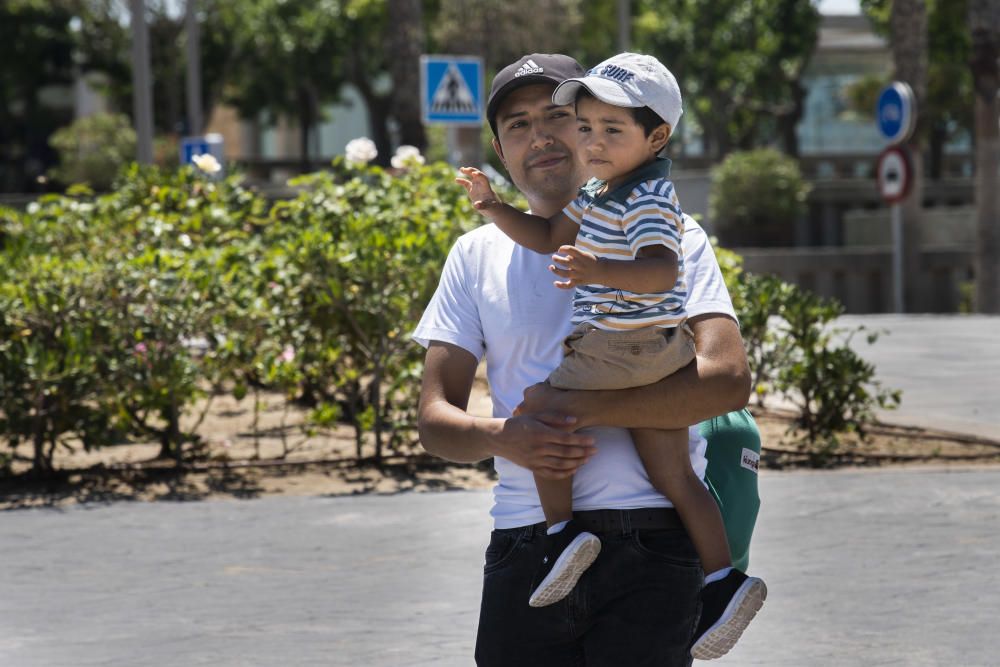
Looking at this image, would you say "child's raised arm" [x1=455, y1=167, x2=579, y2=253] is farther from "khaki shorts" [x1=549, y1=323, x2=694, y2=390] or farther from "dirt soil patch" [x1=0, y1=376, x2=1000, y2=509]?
"dirt soil patch" [x1=0, y1=376, x2=1000, y2=509]

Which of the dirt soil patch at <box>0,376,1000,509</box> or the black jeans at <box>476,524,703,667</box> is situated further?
the dirt soil patch at <box>0,376,1000,509</box>

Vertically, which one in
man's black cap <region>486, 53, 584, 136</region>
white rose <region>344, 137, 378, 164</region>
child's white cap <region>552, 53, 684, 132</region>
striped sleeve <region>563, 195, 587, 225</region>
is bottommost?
striped sleeve <region>563, 195, 587, 225</region>

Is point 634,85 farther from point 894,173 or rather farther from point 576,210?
point 894,173

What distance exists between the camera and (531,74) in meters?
3.13

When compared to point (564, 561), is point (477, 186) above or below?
above

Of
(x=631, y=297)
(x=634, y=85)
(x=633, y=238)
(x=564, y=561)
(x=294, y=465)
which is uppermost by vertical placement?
(x=634, y=85)

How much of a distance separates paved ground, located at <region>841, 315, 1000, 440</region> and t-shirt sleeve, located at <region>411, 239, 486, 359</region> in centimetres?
766

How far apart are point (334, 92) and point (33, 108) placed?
10.5 meters

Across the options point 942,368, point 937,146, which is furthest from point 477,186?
point 937,146

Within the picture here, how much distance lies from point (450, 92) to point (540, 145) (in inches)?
417

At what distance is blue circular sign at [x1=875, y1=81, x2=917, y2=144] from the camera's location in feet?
66.0

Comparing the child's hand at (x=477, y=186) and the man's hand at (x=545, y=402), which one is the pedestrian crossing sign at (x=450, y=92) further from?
the man's hand at (x=545, y=402)

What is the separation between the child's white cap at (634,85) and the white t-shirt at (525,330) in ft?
0.74

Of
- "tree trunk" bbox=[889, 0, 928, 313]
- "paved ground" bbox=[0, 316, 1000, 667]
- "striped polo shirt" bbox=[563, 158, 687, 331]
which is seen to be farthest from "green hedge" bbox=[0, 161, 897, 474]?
"tree trunk" bbox=[889, 0, 928, 313]
